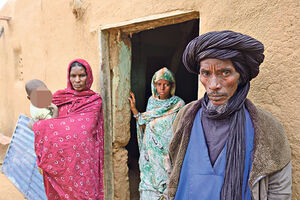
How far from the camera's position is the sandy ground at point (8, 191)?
11.9ft

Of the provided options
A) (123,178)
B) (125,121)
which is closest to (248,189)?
(125,121)

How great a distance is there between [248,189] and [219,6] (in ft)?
4.08

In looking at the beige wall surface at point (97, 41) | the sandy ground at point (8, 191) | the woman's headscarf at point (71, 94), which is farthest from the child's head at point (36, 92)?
the sandy ground at point (8, 191)

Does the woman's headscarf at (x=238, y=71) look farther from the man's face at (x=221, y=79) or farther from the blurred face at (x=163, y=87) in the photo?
the blurred face at (x=163, y=87)

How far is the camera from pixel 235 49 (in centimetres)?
105

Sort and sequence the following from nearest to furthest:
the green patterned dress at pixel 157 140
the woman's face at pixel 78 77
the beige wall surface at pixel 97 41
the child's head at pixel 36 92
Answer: the beige wall surface at pixel 97 41
the child's head at pixel 36 92
the woman's face at pixel 78 77
the green patterned dress at pixel 157 140

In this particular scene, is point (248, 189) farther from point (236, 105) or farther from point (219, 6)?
point (219, 6)

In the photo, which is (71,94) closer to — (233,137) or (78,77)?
(78,77)

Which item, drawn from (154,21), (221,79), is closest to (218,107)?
(221,79)

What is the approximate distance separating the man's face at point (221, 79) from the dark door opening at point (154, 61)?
301 cm

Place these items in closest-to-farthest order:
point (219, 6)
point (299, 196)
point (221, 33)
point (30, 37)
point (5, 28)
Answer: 1. point (221, 33)
2. point (299, 196)
3. point (219, 6)
4. point (30, 37)
5. point (5, 28)

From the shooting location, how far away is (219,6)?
160 centimetres

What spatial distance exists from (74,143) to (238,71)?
5.42 ft

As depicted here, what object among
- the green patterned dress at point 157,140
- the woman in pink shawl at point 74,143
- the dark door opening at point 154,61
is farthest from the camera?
the dark door opening at point 154,61
